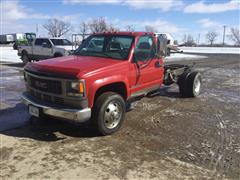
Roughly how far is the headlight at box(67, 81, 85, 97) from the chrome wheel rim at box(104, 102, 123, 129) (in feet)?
2.16

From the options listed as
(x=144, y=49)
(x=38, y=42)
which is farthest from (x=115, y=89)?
(x=38, y=42)

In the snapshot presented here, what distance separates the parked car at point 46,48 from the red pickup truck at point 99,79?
10343 millimetres

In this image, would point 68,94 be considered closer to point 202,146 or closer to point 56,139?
point 56,139

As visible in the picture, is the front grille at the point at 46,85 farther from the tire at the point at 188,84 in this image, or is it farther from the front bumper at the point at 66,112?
the tire at the point at 188,84

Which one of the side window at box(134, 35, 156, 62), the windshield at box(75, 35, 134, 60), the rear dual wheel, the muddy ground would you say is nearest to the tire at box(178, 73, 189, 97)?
the muddy ground

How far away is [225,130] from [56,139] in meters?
3.34

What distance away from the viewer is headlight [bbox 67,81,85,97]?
463cm

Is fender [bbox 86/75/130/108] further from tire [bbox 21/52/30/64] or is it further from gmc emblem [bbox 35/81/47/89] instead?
tire [bbox 21/52/30/64]

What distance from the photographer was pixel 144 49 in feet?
20.4

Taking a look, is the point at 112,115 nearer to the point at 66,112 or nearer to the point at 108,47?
the point at 66,112

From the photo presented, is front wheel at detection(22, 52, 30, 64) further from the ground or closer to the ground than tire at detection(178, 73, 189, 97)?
further from the ground

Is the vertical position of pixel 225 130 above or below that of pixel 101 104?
below

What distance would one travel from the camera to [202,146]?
15.6ft

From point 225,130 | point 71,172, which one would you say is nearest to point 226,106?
point 225,130
